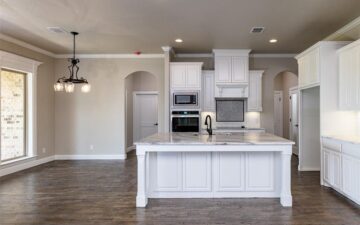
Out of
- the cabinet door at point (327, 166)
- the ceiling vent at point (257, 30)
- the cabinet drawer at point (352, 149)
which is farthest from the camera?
the ceiling vent at point (257, 30)

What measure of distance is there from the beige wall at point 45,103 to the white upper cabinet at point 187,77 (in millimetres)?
3445

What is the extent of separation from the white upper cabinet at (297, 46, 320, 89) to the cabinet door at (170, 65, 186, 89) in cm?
264

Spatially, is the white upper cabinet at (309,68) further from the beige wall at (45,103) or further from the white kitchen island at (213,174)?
the beige wall at (45,103)

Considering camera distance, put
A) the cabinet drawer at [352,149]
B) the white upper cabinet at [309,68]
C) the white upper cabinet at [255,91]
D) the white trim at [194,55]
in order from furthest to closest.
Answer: the white trim at [194,55]
the white upper cabinet at [255,91]
the white upper cabinet at [309,68]
the cabinet drawer at [352,149]

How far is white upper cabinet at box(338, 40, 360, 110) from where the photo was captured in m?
3.91

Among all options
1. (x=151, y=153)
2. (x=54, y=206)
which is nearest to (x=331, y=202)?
(x=151, y=153)

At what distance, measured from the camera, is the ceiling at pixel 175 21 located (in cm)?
392

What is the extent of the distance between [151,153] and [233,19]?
2.69 meters

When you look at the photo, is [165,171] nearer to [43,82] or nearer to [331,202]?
[331,202]

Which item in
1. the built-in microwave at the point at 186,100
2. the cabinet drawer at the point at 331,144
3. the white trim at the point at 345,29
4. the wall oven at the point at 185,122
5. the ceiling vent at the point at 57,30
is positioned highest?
the ceiling vent at the point at 57,30

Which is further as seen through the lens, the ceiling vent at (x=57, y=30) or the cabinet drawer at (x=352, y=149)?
the ceiling vent at (x=57, y=30)

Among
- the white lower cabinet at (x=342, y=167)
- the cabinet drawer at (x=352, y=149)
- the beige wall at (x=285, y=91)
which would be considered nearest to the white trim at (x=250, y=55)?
the beige wall at (x=285, y=91)

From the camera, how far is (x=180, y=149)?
3623 mm

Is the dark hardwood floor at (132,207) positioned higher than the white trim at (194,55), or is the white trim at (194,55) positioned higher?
the white trim at (194,55)
